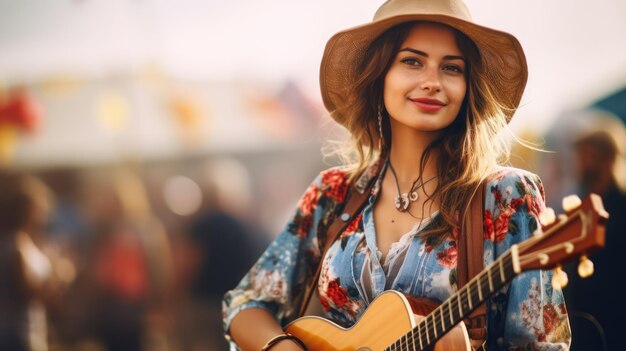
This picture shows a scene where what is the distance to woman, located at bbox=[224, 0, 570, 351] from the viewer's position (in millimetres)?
2041

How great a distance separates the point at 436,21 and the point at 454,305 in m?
0.83

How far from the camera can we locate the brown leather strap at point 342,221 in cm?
239

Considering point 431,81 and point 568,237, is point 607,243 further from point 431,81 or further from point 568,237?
point 568,237

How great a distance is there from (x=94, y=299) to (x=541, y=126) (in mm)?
3061

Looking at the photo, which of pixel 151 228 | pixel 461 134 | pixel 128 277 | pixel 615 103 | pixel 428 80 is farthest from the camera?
pixel 151 228

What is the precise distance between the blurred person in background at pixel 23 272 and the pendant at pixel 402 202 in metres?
2.71

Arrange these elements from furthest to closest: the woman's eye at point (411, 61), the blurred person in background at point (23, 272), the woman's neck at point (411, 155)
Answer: the blurred person in background at point (23, 272) < the woman's neck at point (411, 155) < the woman's eye at point (411, 61)

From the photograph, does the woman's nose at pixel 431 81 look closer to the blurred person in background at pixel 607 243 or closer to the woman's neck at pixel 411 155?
the woman's neck at pixel 411 155

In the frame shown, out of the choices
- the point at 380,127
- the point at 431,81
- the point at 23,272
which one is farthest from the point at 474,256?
the point at 23,272

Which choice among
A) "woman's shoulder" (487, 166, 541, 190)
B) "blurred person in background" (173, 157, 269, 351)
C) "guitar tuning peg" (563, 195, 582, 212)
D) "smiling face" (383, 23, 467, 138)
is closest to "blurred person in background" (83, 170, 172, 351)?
"blurred person in background" (173, 157, 269, 351)

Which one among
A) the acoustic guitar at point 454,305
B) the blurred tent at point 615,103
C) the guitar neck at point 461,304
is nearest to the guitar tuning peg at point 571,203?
the acoustic guitar at point 454,305

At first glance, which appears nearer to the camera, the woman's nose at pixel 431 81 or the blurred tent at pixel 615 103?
the woman's nose at pixel 431 81

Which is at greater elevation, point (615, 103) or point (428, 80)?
point (428, 80)

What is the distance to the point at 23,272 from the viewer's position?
14.3 feet
